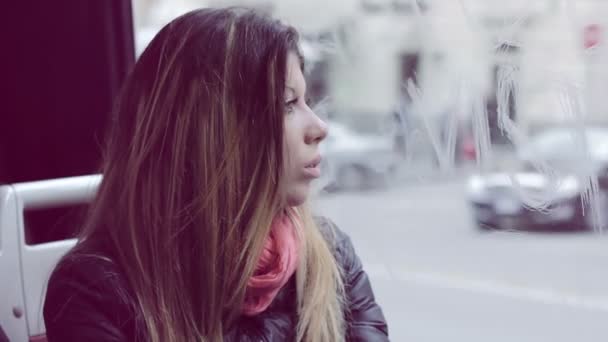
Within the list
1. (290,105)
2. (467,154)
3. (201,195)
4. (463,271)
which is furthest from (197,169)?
(463,271)

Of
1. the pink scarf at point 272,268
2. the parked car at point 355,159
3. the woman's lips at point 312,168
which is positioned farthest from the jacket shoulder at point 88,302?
the parked car at point 355,159

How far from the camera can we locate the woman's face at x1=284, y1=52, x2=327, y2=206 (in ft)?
3.20

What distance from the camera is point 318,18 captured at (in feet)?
4.54

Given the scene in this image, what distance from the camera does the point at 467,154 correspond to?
1.17 metres

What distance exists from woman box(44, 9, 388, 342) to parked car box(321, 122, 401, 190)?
0.34m

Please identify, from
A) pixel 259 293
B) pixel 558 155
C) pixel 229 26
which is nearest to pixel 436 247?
pixel 558 155

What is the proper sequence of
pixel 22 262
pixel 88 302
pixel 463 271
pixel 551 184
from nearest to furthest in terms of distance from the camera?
pixel 88 302 → pixel 551 184 → pixel 22 262 → pixel 463 271

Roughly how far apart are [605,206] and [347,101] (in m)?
0.49

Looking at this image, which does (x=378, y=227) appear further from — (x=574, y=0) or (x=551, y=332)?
(x=574, y=0)

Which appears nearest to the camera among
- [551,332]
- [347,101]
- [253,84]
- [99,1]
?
[253,84]

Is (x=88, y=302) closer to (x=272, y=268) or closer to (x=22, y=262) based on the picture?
(x=272, y=268)

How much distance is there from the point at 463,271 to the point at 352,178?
0.25 metres

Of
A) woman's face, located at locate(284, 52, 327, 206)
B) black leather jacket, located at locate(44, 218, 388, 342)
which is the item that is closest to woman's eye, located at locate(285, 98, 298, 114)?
woman's face, located at locate(284, 52, 327, 206)

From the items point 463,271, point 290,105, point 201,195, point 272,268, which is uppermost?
point 290,105
